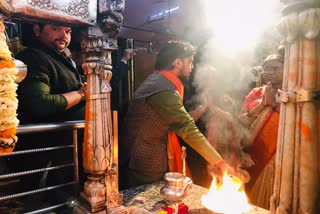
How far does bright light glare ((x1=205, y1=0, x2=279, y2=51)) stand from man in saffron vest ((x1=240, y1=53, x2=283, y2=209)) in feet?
3.62

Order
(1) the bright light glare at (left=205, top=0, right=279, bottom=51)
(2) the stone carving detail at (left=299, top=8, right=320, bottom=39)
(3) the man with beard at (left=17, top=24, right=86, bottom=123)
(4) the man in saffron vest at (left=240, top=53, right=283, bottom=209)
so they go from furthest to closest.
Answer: (1) the bright light glare at (left=205, top=0, right=279, bottom=51), (4) the man in saffron vest at (left=240, top=53, right=283, bottom=209), (3) the man with beard at (left=17, top=24, right=86, bottom=123), (2) the stone carving detail at (left=299, top=8, right=320, bottom=39)

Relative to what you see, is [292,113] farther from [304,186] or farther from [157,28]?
[157,28]

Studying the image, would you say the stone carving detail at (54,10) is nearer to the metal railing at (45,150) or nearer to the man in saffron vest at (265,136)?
the metal railing at (45,150)

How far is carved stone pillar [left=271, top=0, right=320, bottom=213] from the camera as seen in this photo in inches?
73.8

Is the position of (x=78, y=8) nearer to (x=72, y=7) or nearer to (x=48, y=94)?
(x=72, y=7)

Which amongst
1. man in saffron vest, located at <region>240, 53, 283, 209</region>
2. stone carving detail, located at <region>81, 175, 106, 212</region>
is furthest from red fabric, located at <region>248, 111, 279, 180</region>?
stone carving detail, located at <region>81, 175, 106, 212</region>

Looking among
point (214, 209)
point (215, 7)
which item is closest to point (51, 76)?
point (214, 209)

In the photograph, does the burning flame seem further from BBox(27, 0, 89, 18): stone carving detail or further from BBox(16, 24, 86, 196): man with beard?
BBox(27, 0, 89, 18): stone carving detail

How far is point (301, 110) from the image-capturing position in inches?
75.8

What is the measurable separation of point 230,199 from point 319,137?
1.50m

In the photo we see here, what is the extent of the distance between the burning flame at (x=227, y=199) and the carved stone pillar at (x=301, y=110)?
3.36 feet

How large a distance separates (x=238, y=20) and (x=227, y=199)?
4133 millimetres

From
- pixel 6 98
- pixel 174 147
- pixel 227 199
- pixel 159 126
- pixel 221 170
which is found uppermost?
pixel 6 98

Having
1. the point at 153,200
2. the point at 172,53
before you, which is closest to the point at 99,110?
the point at 153,200
